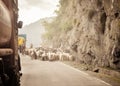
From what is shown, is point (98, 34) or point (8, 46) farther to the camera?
point (98, 34)

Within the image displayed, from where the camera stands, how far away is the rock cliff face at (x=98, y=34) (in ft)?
82.7

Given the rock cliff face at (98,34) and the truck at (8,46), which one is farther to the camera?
the rock cliff face at (98,34)

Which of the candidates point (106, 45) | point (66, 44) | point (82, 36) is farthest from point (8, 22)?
point (66, 44)

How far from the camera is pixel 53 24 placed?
Result: 77.9 meters

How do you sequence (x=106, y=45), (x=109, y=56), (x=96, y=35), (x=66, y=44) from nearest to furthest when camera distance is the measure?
(x=109, y=56)
(x=106, y=45)
(x=96, y=35)
(x=66, y=44)

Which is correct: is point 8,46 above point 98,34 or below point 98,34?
below

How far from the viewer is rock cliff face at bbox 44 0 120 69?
2522 centimetres

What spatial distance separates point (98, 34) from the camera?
104 ft

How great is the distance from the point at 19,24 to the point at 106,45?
1550cm

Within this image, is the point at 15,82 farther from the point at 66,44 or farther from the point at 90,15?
the point at 66,44

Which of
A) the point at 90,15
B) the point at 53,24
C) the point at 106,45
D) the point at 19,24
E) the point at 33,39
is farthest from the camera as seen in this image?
the point at 33,39

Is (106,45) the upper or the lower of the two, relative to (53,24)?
lower

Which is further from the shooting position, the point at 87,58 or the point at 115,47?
the point at 87,58

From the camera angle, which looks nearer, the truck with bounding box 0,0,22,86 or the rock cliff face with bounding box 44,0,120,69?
the truck with bounding box 0,0,22,86
